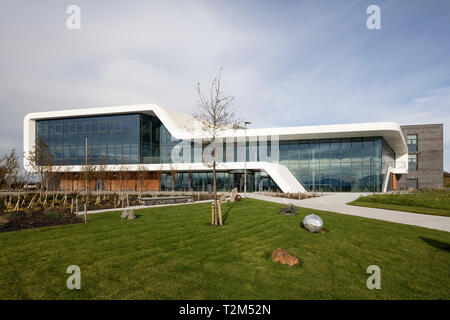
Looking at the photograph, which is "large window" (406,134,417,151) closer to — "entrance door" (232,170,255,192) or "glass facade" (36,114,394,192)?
"glass facade" (36,114,394,192)

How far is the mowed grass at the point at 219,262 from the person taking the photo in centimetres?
545

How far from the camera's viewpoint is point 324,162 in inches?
1526

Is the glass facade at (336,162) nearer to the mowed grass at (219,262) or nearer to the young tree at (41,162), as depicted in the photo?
the mowed grass at (219,262)

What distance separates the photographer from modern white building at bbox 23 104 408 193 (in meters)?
36.8

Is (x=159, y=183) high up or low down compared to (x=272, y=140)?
down

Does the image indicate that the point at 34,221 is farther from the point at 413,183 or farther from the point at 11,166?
the point at 413,183

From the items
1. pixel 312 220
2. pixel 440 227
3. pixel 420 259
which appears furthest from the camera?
pixel 440 227

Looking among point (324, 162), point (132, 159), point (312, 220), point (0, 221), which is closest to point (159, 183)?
point (132, 159)

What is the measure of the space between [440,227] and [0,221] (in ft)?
61.3

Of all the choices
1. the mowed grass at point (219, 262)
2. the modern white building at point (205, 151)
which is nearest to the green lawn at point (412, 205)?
Answer: the mowed grass at point (219, 262)

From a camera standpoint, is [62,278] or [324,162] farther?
[324,162]

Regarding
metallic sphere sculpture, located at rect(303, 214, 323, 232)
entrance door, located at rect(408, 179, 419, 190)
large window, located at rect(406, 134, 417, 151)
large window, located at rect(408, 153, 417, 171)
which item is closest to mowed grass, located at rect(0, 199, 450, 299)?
metallic sphere sculpture, located at rect(303, 214, 323, 232)

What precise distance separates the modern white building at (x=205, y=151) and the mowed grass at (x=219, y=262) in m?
23.9

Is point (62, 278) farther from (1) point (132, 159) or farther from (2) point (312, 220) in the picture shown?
(1) point (132, 159)
